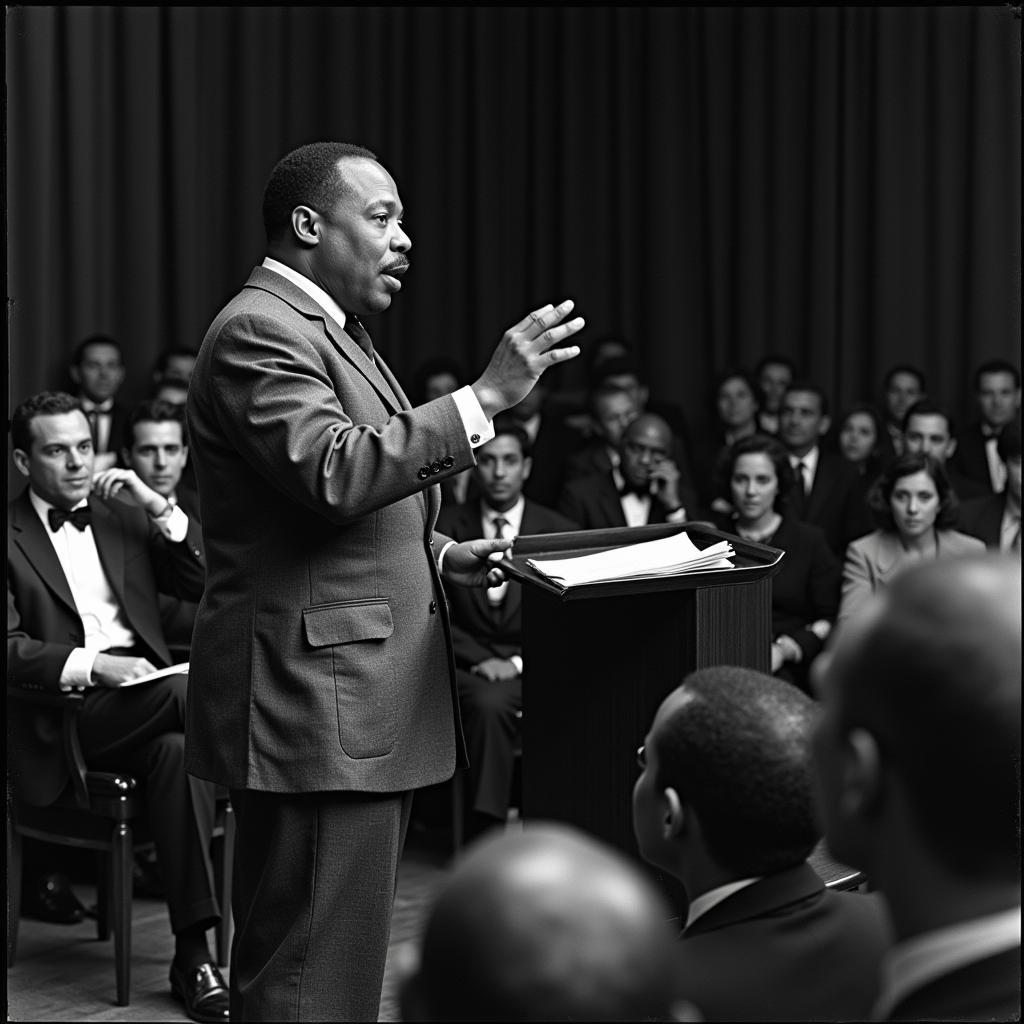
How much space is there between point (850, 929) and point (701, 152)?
7647 mm

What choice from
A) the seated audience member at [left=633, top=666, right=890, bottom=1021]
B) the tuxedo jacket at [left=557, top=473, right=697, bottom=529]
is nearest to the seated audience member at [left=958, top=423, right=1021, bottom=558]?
the tuxedo jacket at [left=557, top=473, right=697, bottom=529]

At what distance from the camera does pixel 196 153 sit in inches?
282

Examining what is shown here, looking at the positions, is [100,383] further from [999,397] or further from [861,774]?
[861,774]

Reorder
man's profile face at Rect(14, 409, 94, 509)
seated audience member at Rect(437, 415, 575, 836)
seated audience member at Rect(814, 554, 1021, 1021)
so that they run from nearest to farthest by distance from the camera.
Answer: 1. seated audience member at Rect(814, 554, 1021, 1021)
2. man's profile face at Rect(14, 409, 94, 509)
3. seated audience member at Rect(437, 415, 575, 836)

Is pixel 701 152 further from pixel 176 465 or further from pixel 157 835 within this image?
pixel 157 835

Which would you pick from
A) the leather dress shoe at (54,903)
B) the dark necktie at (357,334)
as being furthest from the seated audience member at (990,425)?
the dark necktie at (357,334)

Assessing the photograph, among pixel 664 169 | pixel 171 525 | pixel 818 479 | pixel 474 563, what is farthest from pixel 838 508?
pixel 474 563

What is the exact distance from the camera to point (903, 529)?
4.95 m

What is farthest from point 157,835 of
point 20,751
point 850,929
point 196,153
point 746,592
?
point 196,153

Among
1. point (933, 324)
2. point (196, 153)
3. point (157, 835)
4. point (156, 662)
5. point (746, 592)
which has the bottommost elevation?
point (157, 835)

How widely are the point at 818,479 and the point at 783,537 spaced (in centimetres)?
134

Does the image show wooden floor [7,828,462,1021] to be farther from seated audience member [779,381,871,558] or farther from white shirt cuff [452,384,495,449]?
seated audience member [779,381,871,558]

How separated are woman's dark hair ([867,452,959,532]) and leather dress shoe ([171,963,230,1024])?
2.54 metres

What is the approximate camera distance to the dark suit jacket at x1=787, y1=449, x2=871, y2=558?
6102 mm
